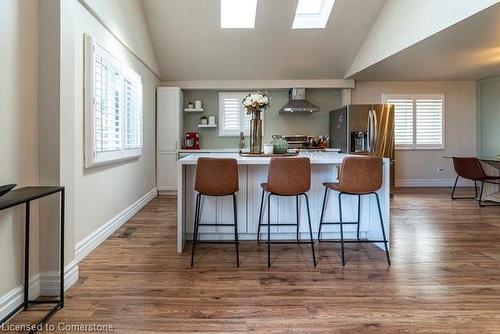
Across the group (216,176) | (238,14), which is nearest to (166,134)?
(238,14)

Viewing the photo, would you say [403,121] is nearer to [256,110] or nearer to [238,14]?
[238,14]

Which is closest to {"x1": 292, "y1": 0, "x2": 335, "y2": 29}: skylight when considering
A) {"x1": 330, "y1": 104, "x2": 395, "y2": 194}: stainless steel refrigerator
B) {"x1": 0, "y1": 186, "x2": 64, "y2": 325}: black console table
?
{"x1": 330, "y1": 104, "x2": 395, "y2": 194}: stainless steel refrigerator

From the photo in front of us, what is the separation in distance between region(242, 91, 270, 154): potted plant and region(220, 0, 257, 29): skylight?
238 centimetres

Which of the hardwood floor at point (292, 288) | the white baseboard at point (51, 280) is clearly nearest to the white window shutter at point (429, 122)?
the hardwood floor at point (292, 288)

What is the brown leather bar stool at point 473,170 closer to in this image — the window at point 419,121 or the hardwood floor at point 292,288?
the window at point 419,121

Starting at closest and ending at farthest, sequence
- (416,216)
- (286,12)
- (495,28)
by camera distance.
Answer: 1. (495,28)
2. (416,216)
3. (286,12)

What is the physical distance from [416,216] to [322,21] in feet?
11.4

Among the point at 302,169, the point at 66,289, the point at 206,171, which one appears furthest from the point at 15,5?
the point at 302,169

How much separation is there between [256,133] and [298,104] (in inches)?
126

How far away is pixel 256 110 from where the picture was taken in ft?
12.0

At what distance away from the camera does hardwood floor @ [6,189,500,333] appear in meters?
1.98

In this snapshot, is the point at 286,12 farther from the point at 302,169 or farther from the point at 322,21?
the point at 302,169

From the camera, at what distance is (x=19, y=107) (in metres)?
2.10

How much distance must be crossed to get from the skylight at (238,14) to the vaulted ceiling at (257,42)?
4.4 inches
